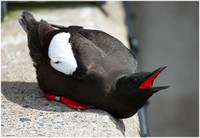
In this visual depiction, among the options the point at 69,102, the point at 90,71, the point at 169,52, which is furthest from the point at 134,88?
the point at 169,52

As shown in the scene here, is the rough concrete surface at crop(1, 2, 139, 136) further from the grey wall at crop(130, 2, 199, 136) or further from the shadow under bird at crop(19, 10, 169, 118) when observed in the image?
the grey wall at crop(130, 2, 199, 136)

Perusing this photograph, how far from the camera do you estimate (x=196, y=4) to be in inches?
439

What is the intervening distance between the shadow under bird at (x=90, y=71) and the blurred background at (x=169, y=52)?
2.44 metres

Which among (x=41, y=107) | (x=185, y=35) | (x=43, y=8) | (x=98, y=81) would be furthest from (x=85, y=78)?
(x=185, y=35)

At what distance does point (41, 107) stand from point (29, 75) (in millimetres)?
1035

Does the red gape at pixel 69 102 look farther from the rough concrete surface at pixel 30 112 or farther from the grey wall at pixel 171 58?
the grey wall at pixel 171 58

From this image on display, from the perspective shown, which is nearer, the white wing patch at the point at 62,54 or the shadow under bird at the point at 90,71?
the shadow under bird at the point at 90,71

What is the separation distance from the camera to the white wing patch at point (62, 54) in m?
3.73

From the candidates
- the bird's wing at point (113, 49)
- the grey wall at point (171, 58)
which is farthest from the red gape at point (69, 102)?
the grey wall at point (171, 58)

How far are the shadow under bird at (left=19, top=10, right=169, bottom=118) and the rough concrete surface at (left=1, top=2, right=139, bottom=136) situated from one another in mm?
180

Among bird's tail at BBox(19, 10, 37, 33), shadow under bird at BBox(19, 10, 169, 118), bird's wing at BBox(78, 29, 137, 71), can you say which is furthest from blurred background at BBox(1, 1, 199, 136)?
shadow under bird at BBox(19, 10, 169, 118)

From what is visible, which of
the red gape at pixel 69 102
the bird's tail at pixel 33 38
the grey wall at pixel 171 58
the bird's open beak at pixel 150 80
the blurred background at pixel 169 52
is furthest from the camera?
the grey wall at pixel 171 58

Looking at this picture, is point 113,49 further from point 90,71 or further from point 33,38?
point 33,38

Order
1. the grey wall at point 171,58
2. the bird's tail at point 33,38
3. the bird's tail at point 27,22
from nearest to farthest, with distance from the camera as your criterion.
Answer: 1. the bird's tail at point 33,38
2. the bird's tail at point 27,22
3. the grey wall at point 171,58
